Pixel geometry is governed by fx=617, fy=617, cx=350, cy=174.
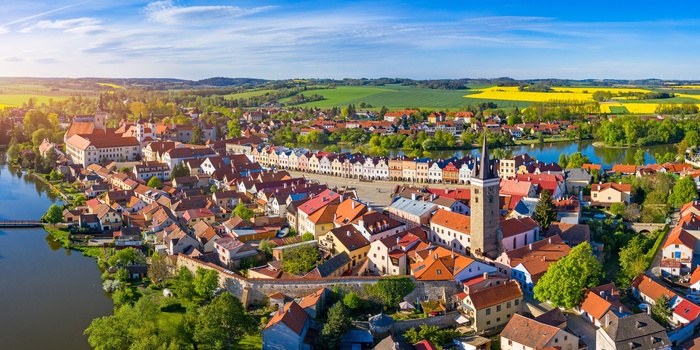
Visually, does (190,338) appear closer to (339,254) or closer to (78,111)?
(339,254)

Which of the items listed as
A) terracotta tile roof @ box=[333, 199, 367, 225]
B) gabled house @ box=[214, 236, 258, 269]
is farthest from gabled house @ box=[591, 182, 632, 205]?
gabled house @ box=[214, 236, 258, 269]

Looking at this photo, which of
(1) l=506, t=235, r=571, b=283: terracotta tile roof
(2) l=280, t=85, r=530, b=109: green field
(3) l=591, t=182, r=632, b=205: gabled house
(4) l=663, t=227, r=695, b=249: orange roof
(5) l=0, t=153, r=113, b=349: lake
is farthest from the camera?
(2) l=280, t=85, r=530, b=109: green field

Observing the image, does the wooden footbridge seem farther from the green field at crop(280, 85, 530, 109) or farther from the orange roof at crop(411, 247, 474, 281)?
the green field at crop(280, 85, 530, 109)

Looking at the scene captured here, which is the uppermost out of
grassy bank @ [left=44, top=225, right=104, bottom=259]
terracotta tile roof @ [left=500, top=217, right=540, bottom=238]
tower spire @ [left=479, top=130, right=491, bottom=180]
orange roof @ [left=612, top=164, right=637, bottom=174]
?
tower spire @ [left=479, top=130, right=491, bottom=180]

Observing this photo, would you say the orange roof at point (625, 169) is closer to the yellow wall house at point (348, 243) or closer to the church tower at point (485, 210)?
the church tower at point (485, 210)

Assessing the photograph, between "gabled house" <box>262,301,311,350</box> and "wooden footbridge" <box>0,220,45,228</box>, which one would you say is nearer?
"gabled house" <box>262,301,311,350</box>
